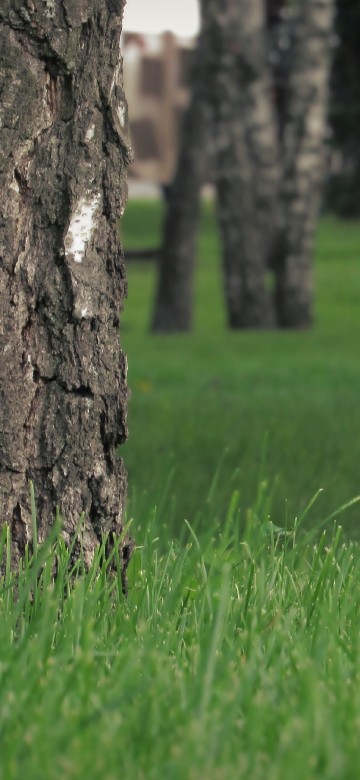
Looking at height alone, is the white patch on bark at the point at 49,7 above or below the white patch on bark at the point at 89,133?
above

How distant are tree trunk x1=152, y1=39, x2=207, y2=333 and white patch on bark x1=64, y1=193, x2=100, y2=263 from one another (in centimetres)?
1022

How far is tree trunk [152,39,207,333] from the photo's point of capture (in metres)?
12.9

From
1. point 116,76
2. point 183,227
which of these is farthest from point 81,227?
point 183,227

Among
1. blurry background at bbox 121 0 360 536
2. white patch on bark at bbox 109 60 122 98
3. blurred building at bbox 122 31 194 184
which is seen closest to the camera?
white patch on bark at bbox 109 60 122 98

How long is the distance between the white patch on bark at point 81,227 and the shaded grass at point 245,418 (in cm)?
65

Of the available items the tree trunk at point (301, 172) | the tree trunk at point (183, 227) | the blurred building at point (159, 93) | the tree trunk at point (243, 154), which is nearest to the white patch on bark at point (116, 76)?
the tree trunk at point (243, 154)

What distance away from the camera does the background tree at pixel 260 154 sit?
11234 mm

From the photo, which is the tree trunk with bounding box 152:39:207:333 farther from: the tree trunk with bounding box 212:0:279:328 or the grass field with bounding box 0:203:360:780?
the grass field with bounding box 0:203:360:780

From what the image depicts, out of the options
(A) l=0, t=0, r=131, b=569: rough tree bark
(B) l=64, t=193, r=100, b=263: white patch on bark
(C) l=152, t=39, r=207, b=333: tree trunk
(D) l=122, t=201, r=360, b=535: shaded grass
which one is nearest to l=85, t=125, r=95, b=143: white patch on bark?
(A) l=0, t=0, r=131, b=569: rough tree bark

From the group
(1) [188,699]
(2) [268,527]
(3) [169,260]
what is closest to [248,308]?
(3) [169,260]

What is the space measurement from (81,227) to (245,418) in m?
3.62

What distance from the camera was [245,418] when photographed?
6254 millimetres

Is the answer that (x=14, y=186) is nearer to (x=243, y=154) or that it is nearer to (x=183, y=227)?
(x=243, y=154)

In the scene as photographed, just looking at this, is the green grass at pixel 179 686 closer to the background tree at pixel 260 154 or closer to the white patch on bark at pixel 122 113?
the white patch on bark at pixel 122 113
